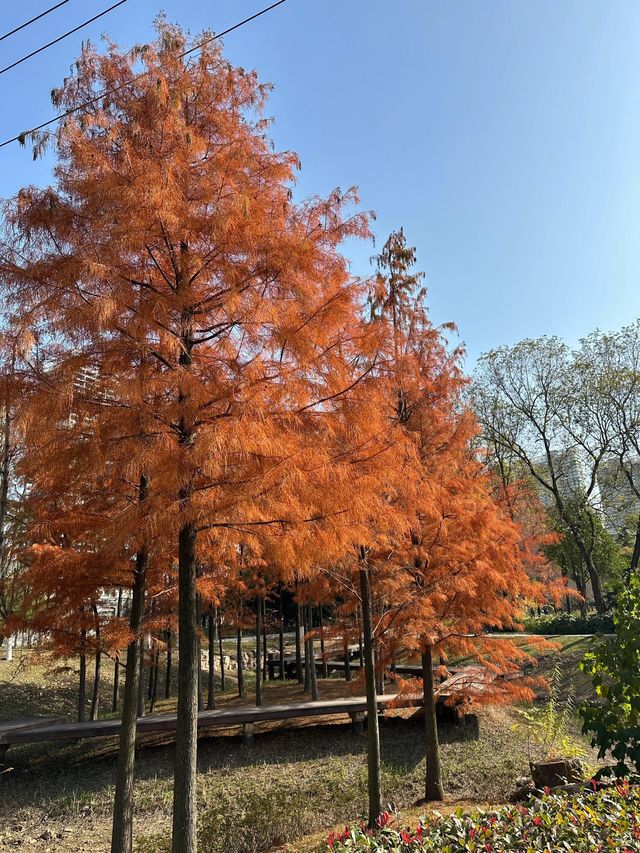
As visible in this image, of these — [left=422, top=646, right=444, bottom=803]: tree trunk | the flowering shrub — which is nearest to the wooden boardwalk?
[left=422, top=646, right=444, bottom=803]: tree trunk

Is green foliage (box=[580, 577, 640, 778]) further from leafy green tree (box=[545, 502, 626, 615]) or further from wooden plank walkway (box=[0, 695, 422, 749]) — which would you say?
leafy green tree (box=[545, 502, 626, 615])

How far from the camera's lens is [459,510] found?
789 cm

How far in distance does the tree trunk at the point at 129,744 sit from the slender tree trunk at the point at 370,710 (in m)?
2.65

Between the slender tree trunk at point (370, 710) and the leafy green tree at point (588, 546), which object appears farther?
the leafy green tree at point (588, 546)

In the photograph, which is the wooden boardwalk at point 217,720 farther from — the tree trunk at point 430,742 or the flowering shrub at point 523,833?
the flowering shrub at point 523,833

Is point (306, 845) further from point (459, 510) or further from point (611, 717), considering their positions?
point (459, 510)

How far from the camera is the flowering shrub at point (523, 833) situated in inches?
125

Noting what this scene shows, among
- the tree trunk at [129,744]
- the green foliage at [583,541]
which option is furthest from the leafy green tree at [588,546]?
the tree trunk at [129,744]

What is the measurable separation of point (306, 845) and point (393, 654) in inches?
103

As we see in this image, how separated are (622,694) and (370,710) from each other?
2.98 meters

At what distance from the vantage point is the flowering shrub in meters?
3.18

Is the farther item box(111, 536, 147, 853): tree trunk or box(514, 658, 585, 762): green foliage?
box(514, 658, 585, 762): green foliage

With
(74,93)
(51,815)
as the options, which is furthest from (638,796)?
(51,815)

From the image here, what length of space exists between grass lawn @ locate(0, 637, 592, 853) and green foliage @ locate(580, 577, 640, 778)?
348 cm
